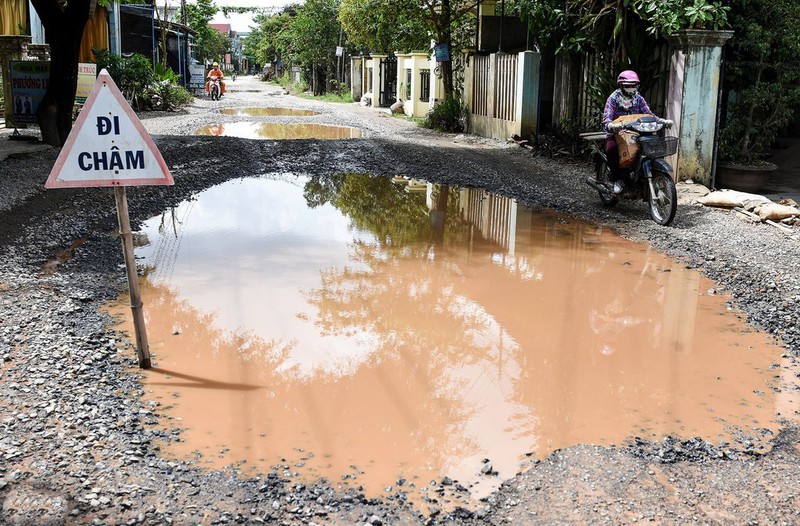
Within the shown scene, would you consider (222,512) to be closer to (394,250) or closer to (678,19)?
(394,250)

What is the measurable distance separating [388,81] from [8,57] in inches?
717

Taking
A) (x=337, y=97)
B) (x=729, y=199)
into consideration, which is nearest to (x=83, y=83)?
(x=729, y=199)

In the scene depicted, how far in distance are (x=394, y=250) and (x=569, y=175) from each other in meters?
5.14

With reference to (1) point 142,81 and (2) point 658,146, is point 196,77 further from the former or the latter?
(2) point 658,146

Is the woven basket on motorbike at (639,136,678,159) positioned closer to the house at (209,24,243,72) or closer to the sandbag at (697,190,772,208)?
the sandbag at (697,190,772,208)

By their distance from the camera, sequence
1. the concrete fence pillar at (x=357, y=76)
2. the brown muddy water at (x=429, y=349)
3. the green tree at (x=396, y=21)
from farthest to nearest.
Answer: the concrete fence pillar at (x=357, y=76) → the green tree at (x=396, y=21) → the brown muddy water at (x=429, y=349)

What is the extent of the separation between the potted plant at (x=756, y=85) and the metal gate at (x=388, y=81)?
20.5 meters

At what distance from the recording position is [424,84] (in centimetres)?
2447

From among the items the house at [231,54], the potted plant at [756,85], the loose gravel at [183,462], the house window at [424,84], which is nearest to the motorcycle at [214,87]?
the house window at [424,84]

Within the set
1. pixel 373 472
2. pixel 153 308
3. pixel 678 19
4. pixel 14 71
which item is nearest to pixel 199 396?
pixel 373 472

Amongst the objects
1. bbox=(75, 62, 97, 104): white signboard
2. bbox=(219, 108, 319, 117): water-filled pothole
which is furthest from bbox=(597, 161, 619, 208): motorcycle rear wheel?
bbox=(219, 108, 319, 117): water-filled pothole

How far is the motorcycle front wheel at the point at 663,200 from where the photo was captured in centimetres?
816

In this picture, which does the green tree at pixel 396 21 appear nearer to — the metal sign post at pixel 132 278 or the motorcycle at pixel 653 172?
the motorcycle at pixel 653 172

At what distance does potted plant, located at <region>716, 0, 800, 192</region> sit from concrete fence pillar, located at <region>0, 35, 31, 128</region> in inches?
443
